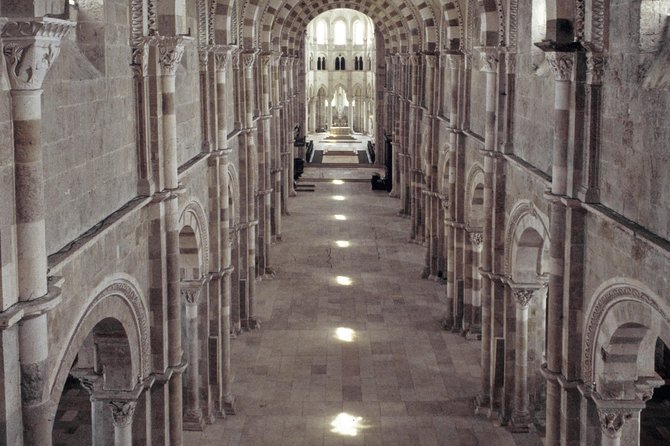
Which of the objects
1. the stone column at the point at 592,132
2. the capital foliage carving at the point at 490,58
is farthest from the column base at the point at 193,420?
the stone column at the point at 592,132

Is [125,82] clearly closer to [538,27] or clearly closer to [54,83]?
[54,83]

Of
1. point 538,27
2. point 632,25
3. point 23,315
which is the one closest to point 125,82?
point 23,315

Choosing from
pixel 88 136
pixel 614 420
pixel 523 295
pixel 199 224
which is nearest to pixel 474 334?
pixel 523 295

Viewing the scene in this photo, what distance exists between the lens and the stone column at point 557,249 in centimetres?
1581

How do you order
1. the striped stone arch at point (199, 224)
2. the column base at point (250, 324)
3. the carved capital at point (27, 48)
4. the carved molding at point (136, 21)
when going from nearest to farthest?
the carved capital at point (27, 48) < the carved molding at point (136, 21) < the striped stone arch at point (199, 224) < the column base at point (250, 324)

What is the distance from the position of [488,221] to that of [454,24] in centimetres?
883

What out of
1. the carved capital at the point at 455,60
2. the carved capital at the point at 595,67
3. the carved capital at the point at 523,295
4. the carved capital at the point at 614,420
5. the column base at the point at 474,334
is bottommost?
the column base at the point at 474,334

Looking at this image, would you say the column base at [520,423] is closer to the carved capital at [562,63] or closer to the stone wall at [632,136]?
the stone wall at [632,136]

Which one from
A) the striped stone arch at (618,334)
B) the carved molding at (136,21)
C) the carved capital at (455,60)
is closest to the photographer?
the striped stone arch at (618,334)

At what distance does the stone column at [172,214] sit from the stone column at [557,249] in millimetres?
6699

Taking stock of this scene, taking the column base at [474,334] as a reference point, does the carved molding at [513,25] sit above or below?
above

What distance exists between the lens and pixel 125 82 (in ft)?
49.3

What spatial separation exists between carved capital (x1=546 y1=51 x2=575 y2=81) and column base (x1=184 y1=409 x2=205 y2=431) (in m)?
11.7

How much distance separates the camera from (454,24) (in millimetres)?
28812
